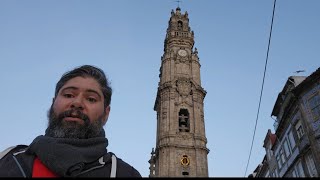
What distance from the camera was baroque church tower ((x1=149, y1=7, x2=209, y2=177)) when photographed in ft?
135

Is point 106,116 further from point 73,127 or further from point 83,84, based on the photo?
point 73,127

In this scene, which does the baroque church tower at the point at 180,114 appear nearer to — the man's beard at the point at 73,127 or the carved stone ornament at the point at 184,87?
the carved stone ornament at the point at 184,87

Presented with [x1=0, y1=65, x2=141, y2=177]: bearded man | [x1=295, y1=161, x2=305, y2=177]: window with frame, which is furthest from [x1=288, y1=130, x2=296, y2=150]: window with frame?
[x1=0, y1=65, x2=141, y2=177]: bearded man

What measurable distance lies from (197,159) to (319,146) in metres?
22.6

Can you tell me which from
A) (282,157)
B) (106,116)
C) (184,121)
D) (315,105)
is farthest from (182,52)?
(106,116)

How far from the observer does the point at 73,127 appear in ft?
11.2

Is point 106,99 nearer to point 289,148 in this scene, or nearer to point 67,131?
point 67,131

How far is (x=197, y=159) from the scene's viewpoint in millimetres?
41375

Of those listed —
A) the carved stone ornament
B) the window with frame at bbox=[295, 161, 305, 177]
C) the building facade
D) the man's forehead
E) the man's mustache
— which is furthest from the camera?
the carved stone ornament

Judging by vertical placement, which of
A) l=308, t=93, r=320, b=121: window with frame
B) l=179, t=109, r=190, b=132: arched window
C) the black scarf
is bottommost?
the black scarf

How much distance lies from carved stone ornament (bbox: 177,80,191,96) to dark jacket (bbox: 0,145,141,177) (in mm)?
43968

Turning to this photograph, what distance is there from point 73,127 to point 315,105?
811 inches

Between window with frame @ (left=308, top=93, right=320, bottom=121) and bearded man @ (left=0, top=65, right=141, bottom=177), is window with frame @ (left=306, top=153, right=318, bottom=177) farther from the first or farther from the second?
bearded man @ (left=0, top=65, right=141, bottom=177)

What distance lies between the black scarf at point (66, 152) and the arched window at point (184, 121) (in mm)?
41489
